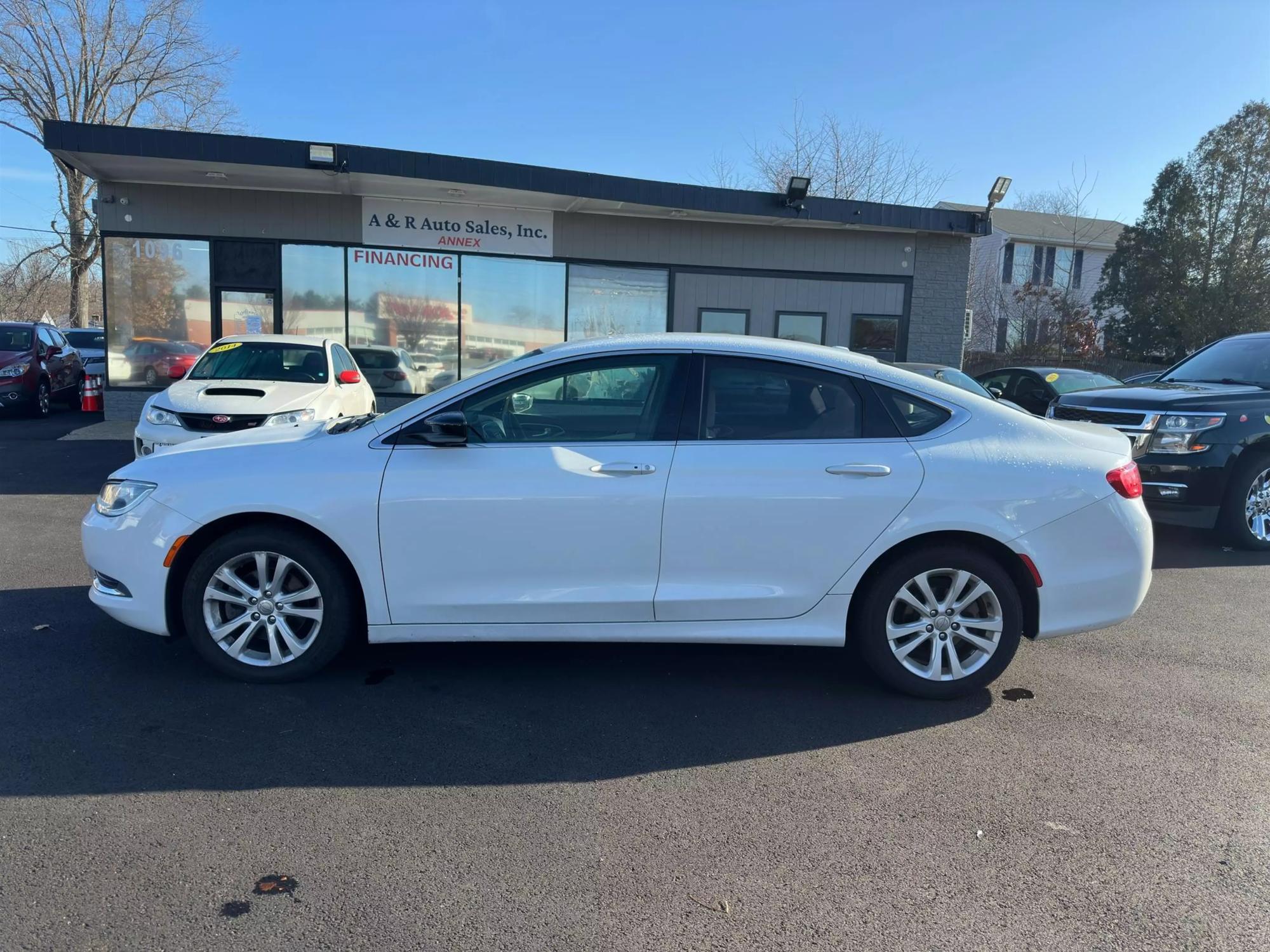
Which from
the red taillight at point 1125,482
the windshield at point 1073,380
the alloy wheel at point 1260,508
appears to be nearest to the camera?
the red taillight at point 1125,482

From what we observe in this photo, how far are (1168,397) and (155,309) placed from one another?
14.5 metres

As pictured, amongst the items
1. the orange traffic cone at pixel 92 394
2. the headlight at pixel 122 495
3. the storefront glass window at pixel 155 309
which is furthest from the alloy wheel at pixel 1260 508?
the orange traffic cone at pixel 92 394

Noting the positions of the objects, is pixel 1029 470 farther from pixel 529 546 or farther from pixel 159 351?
pixel 159 351

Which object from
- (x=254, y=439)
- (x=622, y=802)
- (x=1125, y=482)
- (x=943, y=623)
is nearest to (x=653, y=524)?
(x=622, y=802)

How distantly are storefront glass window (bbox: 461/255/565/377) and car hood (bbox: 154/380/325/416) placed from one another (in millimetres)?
6501

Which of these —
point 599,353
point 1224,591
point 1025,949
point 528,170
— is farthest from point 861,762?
point 528,170

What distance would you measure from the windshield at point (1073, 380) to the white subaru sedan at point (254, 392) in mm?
9983

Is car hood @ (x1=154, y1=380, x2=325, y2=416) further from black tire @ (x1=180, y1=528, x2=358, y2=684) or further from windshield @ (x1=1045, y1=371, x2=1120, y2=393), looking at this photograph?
windshield @ (x1=1045, y1=371, x2=1120, y2=393)

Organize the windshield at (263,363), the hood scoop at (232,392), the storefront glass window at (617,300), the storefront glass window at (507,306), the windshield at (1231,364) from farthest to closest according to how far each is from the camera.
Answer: the storefront glass window at (617,300), the storefront glass window at (507,306), the windshield at (263,363), the hood scoop at (232,392), the windshield at (1231,364)

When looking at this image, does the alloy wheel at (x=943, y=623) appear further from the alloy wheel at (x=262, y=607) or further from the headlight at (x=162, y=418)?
the headlight at (x=162, y=418)

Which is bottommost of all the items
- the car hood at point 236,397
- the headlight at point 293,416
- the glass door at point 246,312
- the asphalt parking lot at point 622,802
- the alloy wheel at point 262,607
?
the asphalt parking lot at point 622,802

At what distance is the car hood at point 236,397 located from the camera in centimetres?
847

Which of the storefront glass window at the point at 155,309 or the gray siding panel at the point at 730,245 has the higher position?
the gray siding panel at the point at 730,245

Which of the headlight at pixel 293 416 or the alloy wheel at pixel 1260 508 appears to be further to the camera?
the headlight at pixel 293 416
